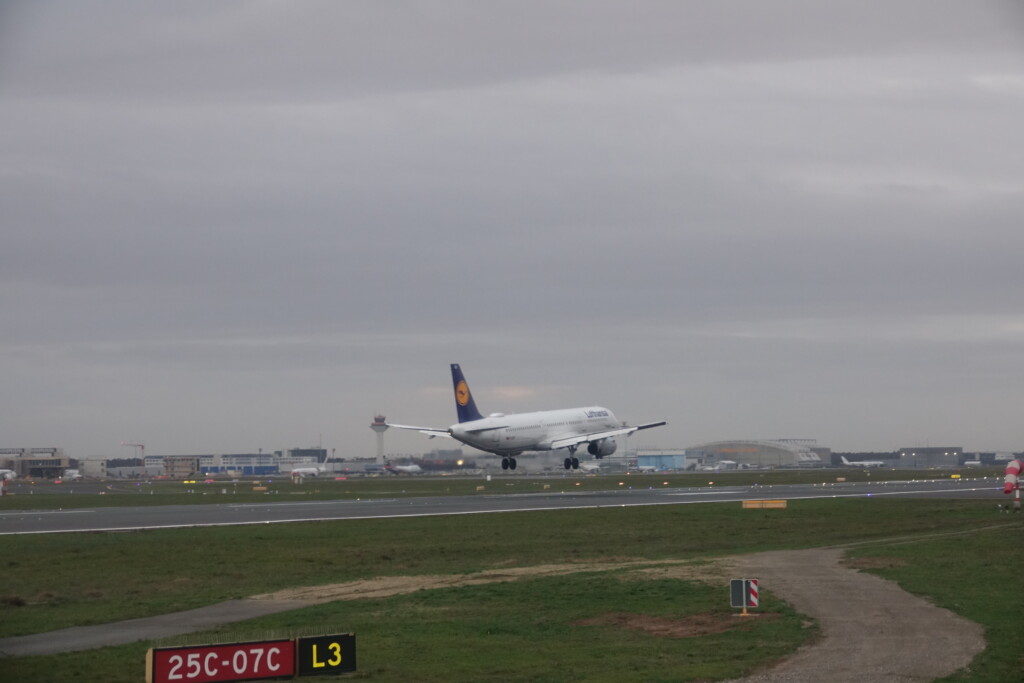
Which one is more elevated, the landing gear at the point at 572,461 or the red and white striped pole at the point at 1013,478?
the landing gear at the point at 572,461

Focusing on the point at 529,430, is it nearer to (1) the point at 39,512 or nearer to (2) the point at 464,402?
(2) the point at 464,402

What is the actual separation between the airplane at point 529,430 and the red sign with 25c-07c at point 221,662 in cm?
9371

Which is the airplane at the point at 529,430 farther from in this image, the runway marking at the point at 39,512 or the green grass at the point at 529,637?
the green grass at the point at 529,637

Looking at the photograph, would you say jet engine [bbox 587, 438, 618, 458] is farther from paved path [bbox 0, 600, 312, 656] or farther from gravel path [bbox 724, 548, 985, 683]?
paved path [bbox 0, 600, 312, 656]

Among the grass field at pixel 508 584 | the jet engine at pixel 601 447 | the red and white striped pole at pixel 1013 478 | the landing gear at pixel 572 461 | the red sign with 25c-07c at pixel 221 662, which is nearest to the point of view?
the red sign with 25c-07c at pixel 221 662

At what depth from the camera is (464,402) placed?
4619 inches

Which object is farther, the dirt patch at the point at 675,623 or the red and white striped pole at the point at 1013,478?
the red and white striped pole at the point at 1013,478

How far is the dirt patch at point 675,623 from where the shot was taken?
1089 inches

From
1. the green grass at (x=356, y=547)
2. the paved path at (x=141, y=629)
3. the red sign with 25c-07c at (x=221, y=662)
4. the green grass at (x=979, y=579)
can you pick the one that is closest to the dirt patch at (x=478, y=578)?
the green grass at (x=356, y=547)

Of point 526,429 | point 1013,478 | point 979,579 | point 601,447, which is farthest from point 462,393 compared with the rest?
point 979,579

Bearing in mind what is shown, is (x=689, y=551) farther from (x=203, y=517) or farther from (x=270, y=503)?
(x=270, y=503)

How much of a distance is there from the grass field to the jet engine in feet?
191

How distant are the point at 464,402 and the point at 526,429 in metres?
6.92

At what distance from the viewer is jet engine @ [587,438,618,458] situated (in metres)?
122
